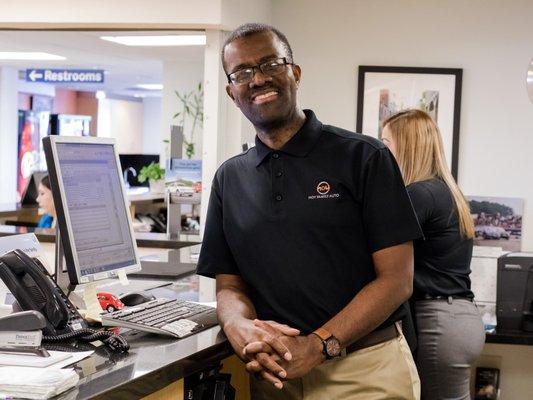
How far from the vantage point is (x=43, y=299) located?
2000 millimetres

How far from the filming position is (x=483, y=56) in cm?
510

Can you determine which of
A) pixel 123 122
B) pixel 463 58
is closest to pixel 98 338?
pixel 463 58

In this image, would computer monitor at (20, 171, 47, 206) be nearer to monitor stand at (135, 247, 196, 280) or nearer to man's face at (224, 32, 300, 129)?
monitor stand at (135, 247, 196, 280)

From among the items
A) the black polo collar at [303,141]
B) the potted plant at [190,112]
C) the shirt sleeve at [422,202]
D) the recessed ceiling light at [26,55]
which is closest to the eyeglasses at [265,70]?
the black polo collar at [303,141]

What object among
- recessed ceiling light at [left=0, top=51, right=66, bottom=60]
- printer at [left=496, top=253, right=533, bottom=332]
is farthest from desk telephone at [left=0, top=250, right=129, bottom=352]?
recessed ceiling light at [left=0, top=51, right=66, bottom=60]

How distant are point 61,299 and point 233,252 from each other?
18.0 inches

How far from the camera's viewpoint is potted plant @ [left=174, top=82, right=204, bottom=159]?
9781 mm

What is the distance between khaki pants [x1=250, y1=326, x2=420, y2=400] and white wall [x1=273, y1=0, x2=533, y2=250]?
10.2 ft

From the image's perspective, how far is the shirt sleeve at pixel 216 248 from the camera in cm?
228

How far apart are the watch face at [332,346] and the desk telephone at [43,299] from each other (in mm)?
470

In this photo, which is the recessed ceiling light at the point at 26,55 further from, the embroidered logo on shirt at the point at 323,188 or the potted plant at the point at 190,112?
the embroidered logo on shirt at the point at 323,188

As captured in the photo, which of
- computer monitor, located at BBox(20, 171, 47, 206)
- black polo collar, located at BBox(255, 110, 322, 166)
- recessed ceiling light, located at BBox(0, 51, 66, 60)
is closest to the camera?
black polo collar, located at BBox(255, 110, 322, 166)

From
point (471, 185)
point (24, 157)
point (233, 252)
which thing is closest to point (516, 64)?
point (471, 185)

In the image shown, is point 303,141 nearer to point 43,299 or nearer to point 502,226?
point 43,299
